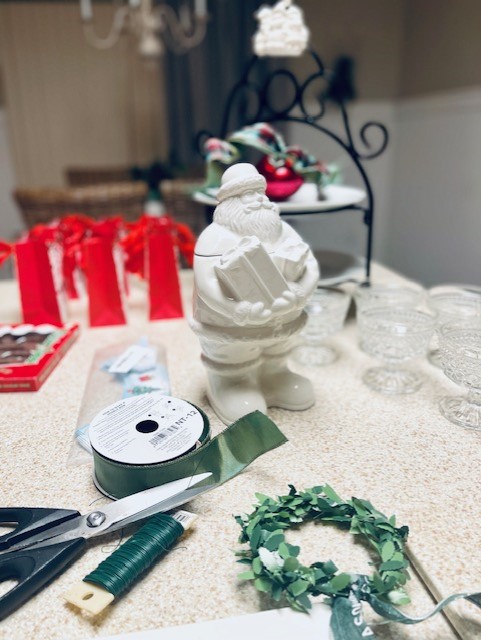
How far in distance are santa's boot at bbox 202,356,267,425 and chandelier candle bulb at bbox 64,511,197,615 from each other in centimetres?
19

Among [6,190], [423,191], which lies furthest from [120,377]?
[6,190]

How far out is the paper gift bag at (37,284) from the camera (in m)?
0.93

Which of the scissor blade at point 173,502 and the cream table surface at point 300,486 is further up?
the scissor blade at point 173,502

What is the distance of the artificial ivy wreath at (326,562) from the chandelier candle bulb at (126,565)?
0.07 metres

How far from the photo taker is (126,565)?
1.33 ft

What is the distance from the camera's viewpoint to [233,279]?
55cm

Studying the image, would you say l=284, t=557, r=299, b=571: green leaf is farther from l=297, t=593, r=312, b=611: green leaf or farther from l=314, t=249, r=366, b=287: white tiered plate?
l=314, t=249, r=366, b=287: white tiered plate

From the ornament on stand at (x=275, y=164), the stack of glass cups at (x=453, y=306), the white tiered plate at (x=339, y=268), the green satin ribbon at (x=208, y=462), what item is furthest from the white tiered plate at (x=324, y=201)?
the green satin ribbon at (x=208, y=462)

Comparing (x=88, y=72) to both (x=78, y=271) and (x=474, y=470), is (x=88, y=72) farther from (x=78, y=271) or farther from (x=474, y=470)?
(x=474, y=470)

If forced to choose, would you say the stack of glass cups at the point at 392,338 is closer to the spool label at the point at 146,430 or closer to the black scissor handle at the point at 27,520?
the spool label at the point at 146,430

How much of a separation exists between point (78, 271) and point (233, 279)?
2.22 feet

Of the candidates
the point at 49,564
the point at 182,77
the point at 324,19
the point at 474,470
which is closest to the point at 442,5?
the point at 324,19

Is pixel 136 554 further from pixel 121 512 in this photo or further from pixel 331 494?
pixel 331 494

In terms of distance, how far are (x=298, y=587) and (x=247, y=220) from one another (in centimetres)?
38
